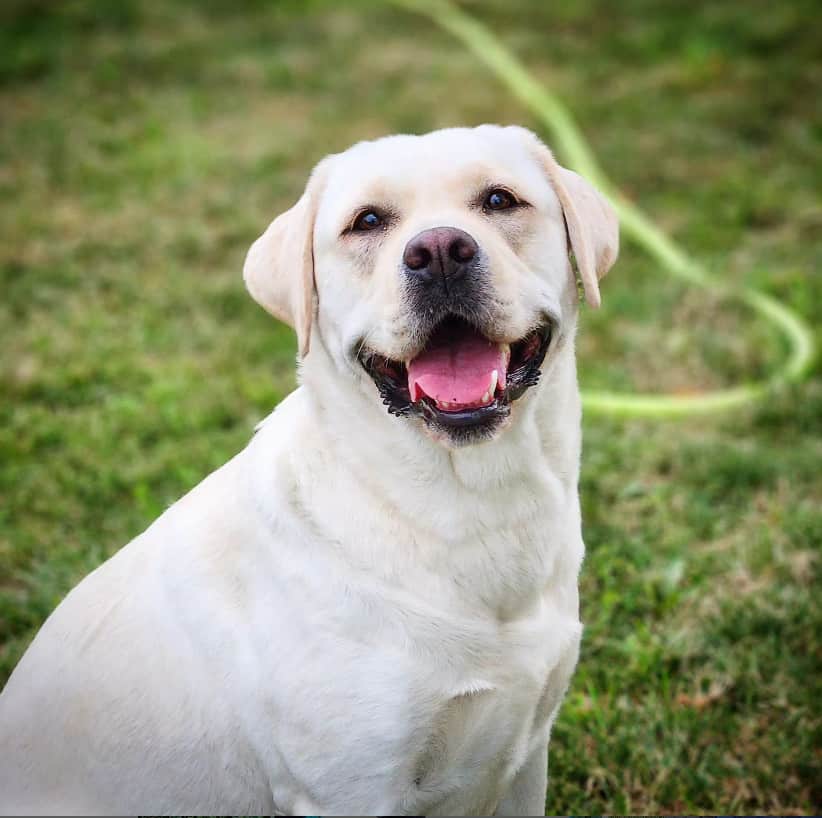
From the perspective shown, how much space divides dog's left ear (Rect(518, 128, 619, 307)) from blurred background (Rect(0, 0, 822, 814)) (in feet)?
4.97

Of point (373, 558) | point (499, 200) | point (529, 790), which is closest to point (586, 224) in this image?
point (499, 200)

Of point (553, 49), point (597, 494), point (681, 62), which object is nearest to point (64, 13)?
point (553, 49)

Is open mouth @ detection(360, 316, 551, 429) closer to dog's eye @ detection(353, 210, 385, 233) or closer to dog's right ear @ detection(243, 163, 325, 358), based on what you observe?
dog's right ear @ detection(243, 163, 325, 358)

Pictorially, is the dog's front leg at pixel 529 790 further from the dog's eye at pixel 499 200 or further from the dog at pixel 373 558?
the dog's eye at pixel 499 200

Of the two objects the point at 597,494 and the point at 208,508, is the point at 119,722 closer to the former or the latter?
the point at 208,508

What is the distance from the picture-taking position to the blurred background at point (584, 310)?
3.38m

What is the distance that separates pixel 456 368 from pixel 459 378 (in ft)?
0.09

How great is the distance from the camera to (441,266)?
89.9 inches

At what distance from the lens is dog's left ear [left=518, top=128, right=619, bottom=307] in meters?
2.49

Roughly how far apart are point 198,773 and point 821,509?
9.28 feet

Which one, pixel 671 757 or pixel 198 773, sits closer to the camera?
pixel 198 773

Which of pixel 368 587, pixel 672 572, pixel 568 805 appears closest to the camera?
pixel 368 587

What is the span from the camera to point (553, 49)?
32.4ft

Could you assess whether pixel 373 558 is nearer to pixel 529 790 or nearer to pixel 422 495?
pixel 422 495
